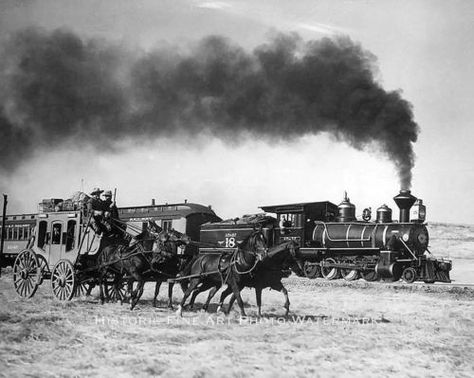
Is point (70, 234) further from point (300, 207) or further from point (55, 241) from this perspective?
point (300, 207)

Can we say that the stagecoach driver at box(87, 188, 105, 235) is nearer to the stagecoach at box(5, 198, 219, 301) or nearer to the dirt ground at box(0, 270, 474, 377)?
the stagecoach at box(5, 198, 219, 301)

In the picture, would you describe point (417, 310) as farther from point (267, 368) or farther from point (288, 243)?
point (267, 368)

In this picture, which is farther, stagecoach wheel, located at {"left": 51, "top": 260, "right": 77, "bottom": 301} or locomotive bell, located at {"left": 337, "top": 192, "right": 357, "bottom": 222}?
locomotive bell, located at {"left": 337, "top": 192, "right": 357, "bottom": 222}

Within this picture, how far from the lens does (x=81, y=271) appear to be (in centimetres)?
1320

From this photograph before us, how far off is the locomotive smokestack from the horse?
1161 cm

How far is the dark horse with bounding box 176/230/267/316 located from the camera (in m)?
10.7

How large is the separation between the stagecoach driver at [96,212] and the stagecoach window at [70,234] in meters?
0.87

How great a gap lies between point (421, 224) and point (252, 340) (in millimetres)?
14281

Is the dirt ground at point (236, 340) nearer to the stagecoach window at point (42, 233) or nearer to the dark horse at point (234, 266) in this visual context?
the dark horse at point (234, 266)

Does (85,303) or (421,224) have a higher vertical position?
(421,224)

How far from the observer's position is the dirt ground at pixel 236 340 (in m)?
6.40

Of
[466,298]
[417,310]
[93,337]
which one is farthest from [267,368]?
[466,298]

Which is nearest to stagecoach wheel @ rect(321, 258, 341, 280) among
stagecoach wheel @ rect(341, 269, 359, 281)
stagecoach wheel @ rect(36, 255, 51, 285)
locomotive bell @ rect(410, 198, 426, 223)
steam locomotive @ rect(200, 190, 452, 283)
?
steam locomotive @ rect(200, 190, 452, 283)

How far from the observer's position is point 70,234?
13898mm
